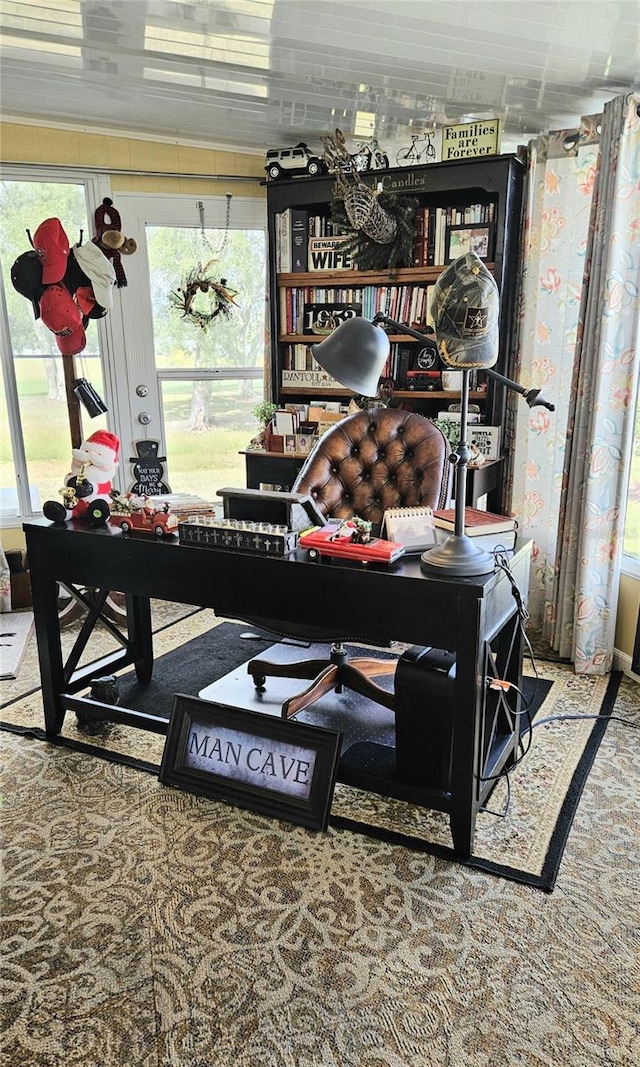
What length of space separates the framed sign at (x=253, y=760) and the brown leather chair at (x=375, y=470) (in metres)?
0.60

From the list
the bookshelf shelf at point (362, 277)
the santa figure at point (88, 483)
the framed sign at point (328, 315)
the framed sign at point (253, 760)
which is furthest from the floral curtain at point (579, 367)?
the santa figure at point (88, 483)

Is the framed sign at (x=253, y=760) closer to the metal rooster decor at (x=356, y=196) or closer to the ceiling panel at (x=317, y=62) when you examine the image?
the ceiling panel at (x=317, y=62)

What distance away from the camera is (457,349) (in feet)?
5.81

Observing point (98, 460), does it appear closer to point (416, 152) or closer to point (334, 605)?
point (334, 605)

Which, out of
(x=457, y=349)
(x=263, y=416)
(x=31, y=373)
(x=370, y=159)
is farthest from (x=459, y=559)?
(x=31, y=373)

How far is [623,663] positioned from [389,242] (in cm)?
229

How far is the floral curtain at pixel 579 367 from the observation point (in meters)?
2.92

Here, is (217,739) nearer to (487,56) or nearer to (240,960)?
(240,960)

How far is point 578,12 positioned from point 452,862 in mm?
2495

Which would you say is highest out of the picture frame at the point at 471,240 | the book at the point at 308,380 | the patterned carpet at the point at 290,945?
the picture frame at the point at 471,240

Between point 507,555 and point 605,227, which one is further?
point 605,227

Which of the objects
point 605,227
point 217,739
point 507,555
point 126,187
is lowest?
point 217,739

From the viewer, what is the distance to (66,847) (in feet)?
6.63

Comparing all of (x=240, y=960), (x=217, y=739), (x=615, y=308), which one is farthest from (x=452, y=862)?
(x=615, y=308)
